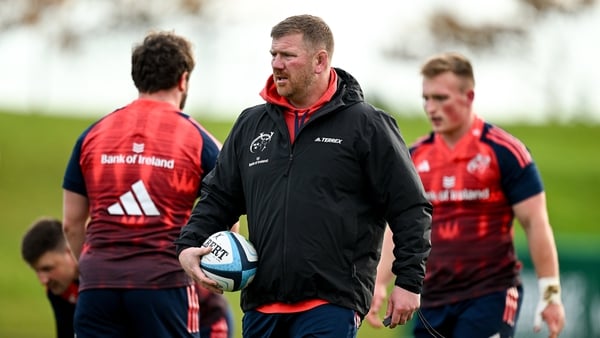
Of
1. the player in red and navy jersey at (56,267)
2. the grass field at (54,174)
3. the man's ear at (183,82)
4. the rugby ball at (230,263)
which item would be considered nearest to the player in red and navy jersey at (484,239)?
the man's ear at (183,82)

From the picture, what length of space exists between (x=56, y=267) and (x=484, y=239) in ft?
9.88

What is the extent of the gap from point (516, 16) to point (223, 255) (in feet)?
91.0

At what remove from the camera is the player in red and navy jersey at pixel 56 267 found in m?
9.23

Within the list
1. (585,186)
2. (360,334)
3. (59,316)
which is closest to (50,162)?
(585,186)

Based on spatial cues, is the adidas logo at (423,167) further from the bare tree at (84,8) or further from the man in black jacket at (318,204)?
the bare tree at (84,8)

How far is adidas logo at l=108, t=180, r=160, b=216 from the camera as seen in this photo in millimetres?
8094

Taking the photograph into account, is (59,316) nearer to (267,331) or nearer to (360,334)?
(267,331)

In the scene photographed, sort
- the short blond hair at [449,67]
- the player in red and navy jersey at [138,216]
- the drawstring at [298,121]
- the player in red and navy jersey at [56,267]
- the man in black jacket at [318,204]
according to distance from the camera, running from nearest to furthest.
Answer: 1. the man in black jacket at [318,204]
2. the drawstring at [298,121]
3. the player in red and navy jersey at [138,216]
4. the player in red and navy jersey at [56,267]
5. the short blond hair at [449,67]

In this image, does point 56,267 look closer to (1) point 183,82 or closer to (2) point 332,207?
(1) point 183,82

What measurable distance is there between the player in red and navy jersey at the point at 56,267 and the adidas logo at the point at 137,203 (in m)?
1.12

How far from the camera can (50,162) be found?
28562mm

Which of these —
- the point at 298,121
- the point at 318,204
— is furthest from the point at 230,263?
the point at 298,121

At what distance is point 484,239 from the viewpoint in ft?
30.1

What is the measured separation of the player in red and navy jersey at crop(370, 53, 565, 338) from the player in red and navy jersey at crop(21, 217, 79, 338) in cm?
218
